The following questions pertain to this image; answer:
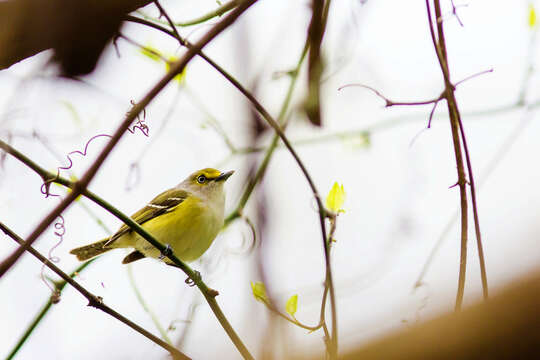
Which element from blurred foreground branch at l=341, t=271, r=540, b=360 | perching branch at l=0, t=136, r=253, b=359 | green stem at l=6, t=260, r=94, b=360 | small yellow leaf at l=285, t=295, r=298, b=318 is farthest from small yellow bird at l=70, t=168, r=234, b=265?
blurred foreground branch at l=341, t=271, r=540, b=360

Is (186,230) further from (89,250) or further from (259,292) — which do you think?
(259,292)

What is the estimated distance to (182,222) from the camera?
3.54 m

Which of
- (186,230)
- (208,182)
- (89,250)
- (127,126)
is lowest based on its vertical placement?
(127,126)

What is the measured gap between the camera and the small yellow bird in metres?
3.33

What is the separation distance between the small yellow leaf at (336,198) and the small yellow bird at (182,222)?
1445mm

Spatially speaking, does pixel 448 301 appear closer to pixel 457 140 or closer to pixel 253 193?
pixel 457 140

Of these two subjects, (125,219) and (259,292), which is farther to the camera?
(259,292)

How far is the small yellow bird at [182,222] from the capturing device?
131 inches

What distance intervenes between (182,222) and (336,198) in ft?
6.17

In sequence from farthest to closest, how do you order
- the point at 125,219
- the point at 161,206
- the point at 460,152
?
A: the point at 161,206
the point at 460,152
the point at 125,219

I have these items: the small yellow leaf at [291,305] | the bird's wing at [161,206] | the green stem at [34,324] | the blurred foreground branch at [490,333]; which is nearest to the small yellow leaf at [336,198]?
the small yellow leaf at [291,305]

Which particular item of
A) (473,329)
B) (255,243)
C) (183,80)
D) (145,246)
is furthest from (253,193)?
(473,329)

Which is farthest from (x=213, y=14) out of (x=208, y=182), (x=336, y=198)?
(x=208, y=182)

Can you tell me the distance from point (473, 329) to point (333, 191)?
1.25 m
